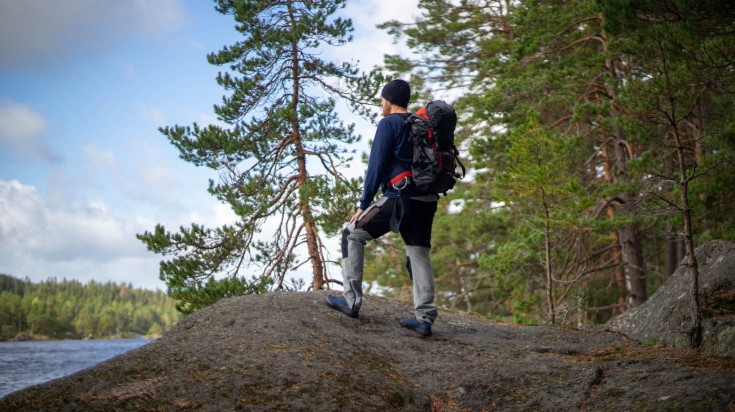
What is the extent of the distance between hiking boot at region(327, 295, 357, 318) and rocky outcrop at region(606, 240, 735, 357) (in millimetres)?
3430

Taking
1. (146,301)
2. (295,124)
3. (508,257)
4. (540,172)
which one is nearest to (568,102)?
(508,257)

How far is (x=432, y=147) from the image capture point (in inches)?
260

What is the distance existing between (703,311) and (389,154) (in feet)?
13.2

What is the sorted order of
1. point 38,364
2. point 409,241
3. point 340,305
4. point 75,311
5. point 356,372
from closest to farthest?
1. point 356,372
2. point 409,241
3. point 340,305
4. point 38,364
5. point 75,311

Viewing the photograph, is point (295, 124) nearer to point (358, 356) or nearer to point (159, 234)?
A: point (159, 234)

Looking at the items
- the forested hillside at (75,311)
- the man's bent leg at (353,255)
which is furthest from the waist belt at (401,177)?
the forested hillside at (75,311)

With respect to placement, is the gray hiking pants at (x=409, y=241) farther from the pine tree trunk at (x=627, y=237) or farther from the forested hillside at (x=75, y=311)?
the forested hillside at (x=75, y=311)

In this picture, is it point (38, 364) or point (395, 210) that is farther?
point (38, 364)

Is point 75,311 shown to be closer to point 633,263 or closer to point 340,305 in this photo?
point 633,263

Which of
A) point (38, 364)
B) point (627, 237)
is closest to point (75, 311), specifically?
point (38, 364)

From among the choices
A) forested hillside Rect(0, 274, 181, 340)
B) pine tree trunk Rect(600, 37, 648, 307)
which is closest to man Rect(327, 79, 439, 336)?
pine tree trunk Rect(600, 37, 648, 307)

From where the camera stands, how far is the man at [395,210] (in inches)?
262

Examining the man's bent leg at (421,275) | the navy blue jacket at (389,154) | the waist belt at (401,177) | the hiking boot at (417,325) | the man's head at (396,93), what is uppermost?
the man's head at (396,93)

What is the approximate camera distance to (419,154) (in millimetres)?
6559
